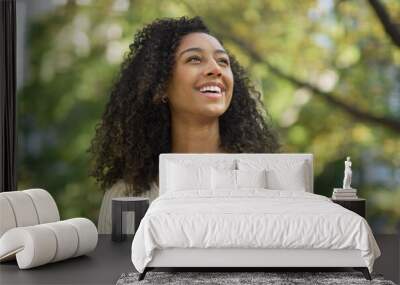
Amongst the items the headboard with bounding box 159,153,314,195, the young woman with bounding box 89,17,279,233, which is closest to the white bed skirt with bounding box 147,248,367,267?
the headboard with bounding box 159,153,314,195

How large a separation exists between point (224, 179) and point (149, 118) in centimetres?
126

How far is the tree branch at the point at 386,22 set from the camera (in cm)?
745

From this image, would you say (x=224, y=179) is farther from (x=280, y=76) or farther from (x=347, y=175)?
(x=280, y=76)

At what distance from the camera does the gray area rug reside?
500cm

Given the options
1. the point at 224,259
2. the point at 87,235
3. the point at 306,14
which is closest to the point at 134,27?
the point at 306,14

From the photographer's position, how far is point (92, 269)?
5.59m

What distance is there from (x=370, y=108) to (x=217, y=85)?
168 cm

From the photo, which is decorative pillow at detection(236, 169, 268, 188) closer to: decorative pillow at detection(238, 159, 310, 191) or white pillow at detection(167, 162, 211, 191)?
decorative pillow at detection(238, 159, 310, 191)

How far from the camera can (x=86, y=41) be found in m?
7.55

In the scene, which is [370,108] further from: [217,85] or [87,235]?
[87,235]

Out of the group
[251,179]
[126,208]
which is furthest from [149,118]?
[251,179]

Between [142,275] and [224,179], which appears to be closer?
[142,275]

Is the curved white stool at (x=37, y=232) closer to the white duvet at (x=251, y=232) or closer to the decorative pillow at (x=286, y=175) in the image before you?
the white duvet at (x=251, y=232)

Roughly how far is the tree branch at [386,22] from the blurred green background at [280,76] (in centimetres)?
3
